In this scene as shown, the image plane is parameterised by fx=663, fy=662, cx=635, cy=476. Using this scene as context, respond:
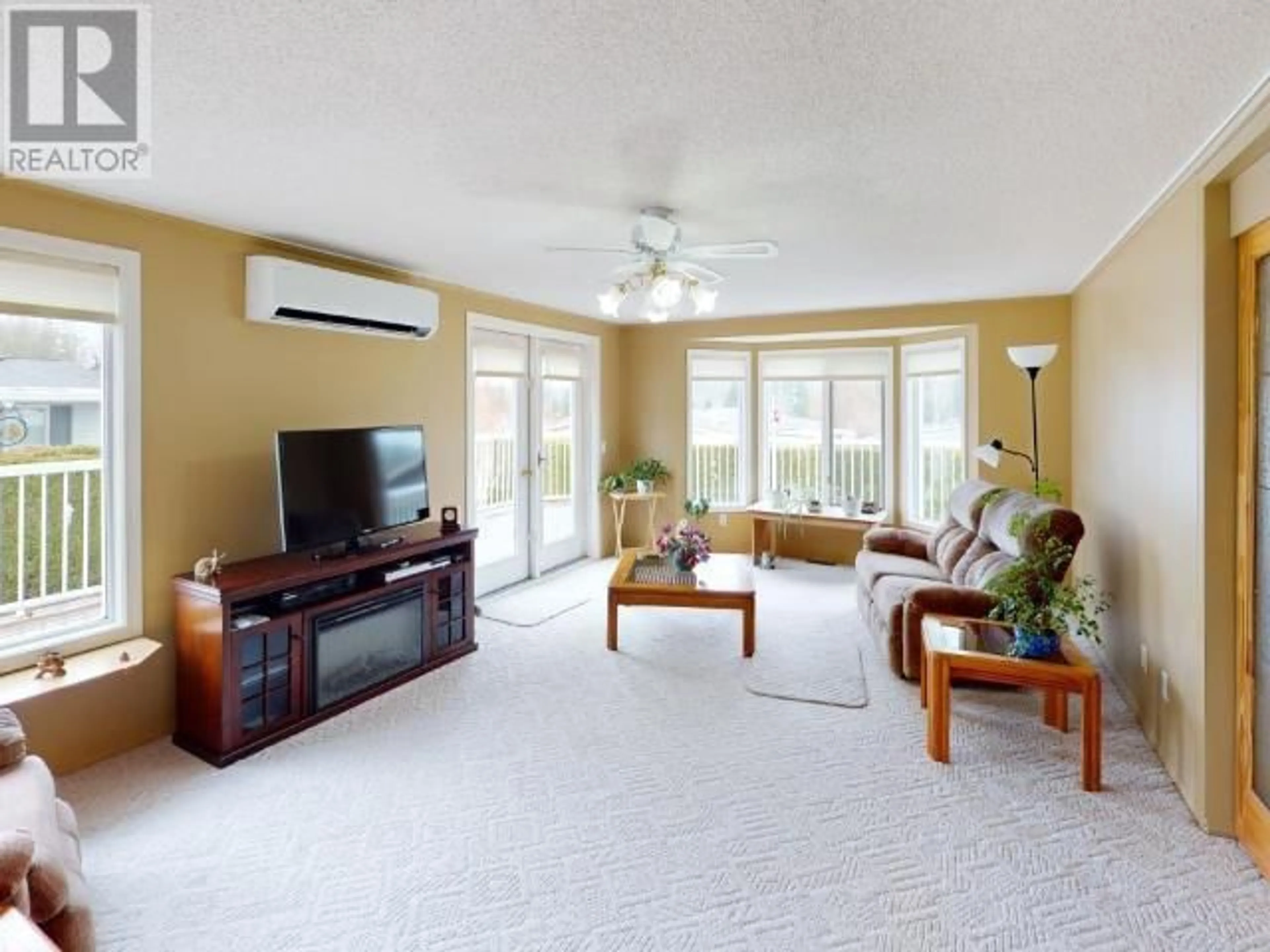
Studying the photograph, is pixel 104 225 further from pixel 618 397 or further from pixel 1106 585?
pixel 1106 585

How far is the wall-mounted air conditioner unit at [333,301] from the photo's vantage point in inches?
129

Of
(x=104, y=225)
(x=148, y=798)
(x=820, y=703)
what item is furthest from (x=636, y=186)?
(x=148, y=798)

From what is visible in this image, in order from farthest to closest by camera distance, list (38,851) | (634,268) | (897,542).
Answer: (897,542)
(634,268)
(38,851)

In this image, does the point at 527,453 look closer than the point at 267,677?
No

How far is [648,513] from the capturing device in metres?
6.81

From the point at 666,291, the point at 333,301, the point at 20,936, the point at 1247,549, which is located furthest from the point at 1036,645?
the point at 333,301

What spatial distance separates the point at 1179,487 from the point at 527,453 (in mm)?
4358

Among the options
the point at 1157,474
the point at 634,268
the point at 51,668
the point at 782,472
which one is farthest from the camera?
the point at 782,472

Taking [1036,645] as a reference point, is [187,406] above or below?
above

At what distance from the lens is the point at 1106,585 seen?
3.71m

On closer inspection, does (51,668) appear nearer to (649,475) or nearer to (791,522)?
(649,475)

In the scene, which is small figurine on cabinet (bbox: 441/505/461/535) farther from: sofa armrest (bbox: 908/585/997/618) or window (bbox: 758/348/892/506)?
window (bbox: 758/348/892/506)

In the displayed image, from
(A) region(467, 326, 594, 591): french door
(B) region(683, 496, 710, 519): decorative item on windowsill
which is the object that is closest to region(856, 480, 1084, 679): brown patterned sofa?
(B) region(683, 496, 710, 519): decorative item on windowsill
